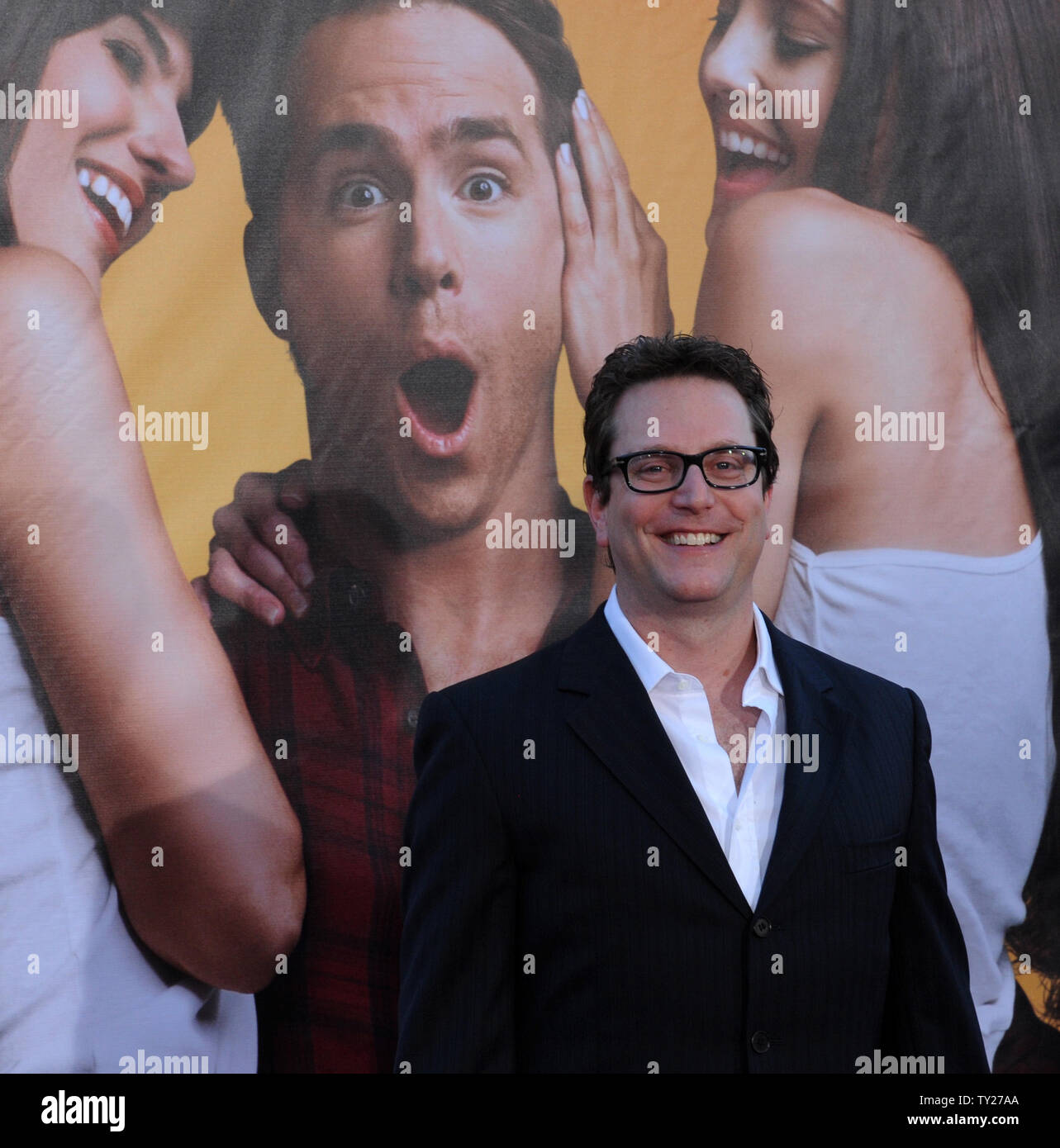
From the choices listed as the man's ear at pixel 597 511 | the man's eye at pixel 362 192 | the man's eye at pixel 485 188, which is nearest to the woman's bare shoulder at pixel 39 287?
the man's eye at pixel 362 192

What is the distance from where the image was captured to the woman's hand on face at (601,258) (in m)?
2.25

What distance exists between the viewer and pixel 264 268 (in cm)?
220

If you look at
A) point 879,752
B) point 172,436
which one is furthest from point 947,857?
point 172,436

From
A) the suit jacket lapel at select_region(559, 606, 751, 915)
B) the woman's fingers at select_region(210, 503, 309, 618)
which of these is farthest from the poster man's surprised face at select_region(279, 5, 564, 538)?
the suit jacket lapel at select_region(559, 606, 751, 915)

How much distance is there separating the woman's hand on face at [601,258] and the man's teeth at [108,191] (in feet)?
2.72

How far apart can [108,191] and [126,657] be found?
88cm

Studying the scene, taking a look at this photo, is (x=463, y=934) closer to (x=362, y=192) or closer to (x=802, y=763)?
(x=802, y=763)

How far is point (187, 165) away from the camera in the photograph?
2.19 m

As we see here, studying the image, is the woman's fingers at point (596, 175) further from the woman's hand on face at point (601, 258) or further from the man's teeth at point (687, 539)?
the man's teeth at point (687, 539)

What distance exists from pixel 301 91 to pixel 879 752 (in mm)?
1626

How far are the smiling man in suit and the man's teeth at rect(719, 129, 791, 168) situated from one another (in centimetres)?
98

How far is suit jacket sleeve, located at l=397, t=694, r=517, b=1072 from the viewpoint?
4.28 ft

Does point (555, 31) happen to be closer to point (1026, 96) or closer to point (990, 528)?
point (1026, 96)

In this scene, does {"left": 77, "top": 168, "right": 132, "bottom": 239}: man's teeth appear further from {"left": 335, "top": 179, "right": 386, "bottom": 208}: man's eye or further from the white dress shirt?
the white dress shirt
